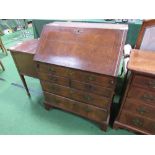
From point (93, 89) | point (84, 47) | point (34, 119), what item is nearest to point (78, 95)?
→ point (93, 89)

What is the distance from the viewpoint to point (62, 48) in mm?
1358

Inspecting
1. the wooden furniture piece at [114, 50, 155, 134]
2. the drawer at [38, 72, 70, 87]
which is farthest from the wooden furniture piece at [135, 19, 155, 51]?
the drawer at [38, 72, 70, 87]

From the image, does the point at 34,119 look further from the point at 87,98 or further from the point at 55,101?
the point at 87,98

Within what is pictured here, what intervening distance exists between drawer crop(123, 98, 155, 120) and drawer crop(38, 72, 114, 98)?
0.21 meters

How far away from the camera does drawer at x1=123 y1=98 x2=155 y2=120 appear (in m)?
1.25

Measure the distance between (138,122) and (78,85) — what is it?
0.74m

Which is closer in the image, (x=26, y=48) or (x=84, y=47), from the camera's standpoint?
(x=84, y=47)

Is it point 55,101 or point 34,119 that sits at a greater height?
point 55,101

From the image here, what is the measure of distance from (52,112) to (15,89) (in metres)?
0.88

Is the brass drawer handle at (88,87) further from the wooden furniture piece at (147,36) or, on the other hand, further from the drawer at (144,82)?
the wooden furniture piece at (147,36)

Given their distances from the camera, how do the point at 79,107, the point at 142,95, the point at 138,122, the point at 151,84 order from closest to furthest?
1. the point at 151,84
2. the point at 142,95
3. the point at 138,122
4. the point at 79,107

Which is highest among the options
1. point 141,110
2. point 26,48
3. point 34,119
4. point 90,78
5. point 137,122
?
point 26,48

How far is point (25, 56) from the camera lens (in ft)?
5.21
